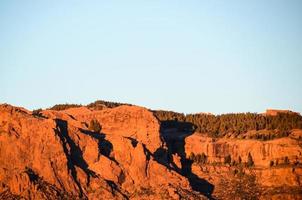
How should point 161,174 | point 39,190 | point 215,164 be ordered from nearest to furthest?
point 39,190
point 161,174
point 215,164

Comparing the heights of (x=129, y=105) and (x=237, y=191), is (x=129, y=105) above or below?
above

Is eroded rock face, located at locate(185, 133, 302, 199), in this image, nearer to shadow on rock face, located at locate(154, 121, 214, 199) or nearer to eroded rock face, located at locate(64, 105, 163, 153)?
shadow on rock face, located at locate(154, 121, 214, 199)

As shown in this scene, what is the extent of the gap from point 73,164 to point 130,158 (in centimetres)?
965

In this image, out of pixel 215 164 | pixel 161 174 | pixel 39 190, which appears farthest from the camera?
pixel 215 164

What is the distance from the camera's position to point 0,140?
166 meters

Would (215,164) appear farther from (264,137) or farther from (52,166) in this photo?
(52,166)

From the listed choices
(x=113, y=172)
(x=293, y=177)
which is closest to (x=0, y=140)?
(x=113, y=172)

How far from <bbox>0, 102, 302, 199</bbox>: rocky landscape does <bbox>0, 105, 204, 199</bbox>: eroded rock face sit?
0.45ft

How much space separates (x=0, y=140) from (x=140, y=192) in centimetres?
2161

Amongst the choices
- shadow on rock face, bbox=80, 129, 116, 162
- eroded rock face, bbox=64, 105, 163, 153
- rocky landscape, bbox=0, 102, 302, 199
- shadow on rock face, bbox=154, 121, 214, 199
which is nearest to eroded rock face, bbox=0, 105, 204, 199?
shadow on rock face, bbox=80, 129, 116, 162

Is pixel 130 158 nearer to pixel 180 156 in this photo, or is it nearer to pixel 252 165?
pixel 180 156

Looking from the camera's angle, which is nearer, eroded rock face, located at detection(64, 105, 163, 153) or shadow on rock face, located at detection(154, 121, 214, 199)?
shadow on rock face, located at detection(154, 121, 214, 199)

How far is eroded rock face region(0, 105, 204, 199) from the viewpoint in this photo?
535 feet

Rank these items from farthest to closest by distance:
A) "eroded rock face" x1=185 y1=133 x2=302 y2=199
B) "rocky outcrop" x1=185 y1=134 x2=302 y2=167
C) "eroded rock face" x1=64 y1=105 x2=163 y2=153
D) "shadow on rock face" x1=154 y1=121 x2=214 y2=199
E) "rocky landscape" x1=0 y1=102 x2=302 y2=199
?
"rocky outcrop" x1=185 y1=134 x2=302 y2=167 → "eroded rock face" x1=64 y1=105 x2=163 y2=153 → "eroded rock face" x1=185 y1=133 x2=302 y2=199 → "shadow on rock face" x1=154 y1=121 x2=214 y2=199 → "rocky landscape" x1=0 y1=102 x2=302 y2=199
